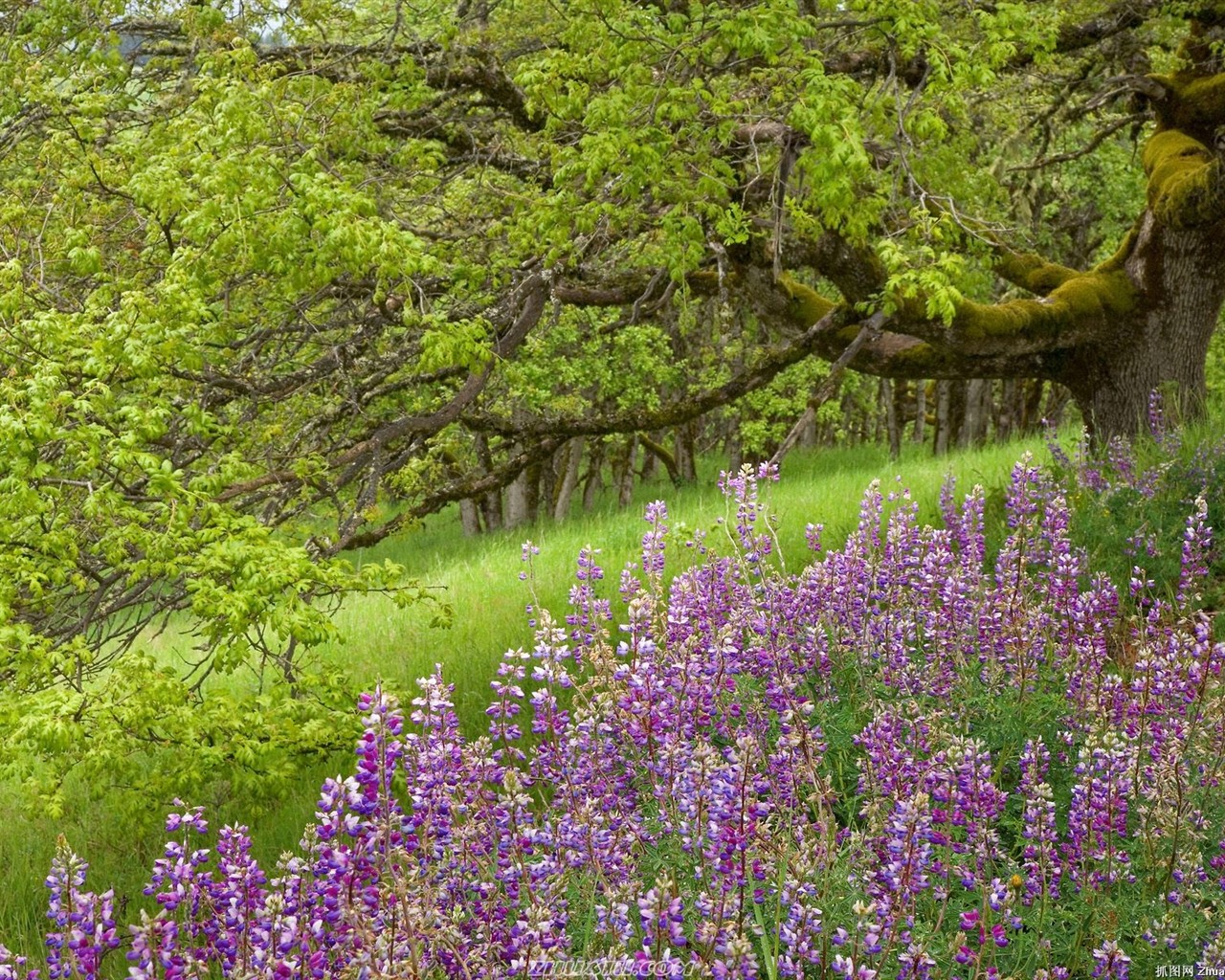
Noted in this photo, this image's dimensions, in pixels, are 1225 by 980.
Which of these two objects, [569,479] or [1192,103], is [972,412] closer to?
[569,479]

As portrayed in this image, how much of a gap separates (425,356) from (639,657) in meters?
2.54

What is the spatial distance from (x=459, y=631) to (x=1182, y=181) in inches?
267

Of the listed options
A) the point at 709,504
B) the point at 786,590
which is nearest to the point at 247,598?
the point at 786,590

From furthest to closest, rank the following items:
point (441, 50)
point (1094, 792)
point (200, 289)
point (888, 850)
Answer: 1. point (441, 50)
2. point (200, 289)
3. point (1094, 792)
4. point (888, 850)

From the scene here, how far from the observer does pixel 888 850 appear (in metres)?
2.79

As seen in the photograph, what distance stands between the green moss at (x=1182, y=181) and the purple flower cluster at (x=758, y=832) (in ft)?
18.9

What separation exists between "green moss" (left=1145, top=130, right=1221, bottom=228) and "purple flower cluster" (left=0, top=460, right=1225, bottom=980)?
577 cm

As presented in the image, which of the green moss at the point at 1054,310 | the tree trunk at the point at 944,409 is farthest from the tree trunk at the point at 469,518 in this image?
the green moss at the point at 1054,310

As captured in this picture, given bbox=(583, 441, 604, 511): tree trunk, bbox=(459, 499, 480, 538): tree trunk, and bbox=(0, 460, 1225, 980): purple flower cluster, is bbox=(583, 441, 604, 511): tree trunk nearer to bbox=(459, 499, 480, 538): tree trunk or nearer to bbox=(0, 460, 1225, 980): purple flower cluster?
bbox=(459, 499, 480, 538): tree trunk

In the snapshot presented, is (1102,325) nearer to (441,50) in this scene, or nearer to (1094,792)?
(441,50)

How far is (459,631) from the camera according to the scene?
8328 millimetres

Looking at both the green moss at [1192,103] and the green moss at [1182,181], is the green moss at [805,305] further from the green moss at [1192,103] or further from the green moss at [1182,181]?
the green moss at [1192,103]

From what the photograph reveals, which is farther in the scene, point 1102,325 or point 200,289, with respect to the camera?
point 1102,325

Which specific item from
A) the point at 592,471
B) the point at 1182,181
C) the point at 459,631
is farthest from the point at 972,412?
the point at 459,631
